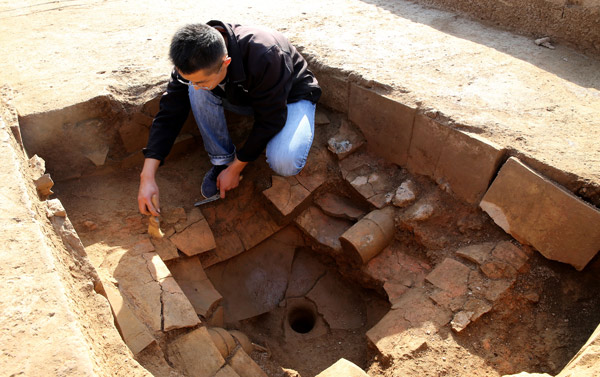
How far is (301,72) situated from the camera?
3.02 metres

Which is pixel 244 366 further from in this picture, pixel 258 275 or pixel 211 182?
→ pixel 211 182

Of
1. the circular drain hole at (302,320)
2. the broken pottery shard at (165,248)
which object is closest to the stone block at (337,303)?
the circular drain hole at (302,320)

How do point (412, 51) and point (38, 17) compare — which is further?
point (38, 17)

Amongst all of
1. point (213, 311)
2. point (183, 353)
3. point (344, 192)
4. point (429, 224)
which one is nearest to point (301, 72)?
point (344, 192)

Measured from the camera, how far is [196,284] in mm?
3020

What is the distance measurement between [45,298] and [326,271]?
2.21m

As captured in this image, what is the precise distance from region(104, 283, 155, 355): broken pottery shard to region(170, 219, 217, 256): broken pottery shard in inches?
27.1

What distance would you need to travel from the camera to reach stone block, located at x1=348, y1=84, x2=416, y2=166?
307 cm

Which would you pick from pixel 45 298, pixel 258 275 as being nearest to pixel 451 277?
pixel 258 275

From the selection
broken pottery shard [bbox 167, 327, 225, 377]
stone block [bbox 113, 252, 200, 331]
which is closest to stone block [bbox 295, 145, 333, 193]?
stone block [bbox 113, 252, 200, 331]

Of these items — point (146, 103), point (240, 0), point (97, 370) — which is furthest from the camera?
point (240, 0)

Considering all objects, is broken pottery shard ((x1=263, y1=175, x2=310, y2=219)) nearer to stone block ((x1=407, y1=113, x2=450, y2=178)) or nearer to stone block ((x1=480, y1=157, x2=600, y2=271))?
stone block ((x1=407, y1=113, x2=450, y2=178))

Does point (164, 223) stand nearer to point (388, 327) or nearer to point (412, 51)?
point (388, 327)

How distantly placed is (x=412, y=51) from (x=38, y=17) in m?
3.37
